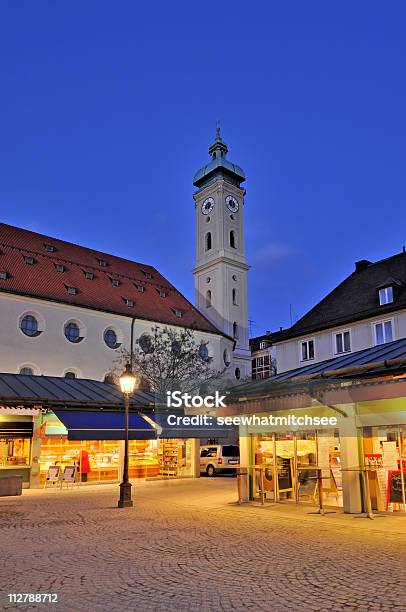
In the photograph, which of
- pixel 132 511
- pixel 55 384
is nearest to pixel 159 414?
pixel 55 384

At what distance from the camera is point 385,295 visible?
32.9 meters

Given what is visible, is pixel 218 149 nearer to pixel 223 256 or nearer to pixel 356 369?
pixel 223 256

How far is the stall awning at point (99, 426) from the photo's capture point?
866 inches

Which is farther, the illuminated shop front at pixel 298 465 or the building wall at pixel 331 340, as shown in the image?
the building wall at pixel 331 340

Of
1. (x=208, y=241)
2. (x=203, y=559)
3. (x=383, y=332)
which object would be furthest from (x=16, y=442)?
(x=208, y=241)

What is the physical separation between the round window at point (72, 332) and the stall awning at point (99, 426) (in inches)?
511

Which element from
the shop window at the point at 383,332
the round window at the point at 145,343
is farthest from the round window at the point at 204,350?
the shop window at the point at 383,332

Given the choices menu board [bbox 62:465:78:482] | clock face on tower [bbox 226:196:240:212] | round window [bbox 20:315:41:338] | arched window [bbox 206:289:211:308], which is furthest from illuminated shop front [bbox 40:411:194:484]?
clock face on tower [bbox 226:196:240:212]

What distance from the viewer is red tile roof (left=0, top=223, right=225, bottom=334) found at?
36875 millimetres

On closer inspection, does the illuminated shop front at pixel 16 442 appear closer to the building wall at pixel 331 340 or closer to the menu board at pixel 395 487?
the menu board at pixel 395 487

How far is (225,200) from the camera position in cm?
6406

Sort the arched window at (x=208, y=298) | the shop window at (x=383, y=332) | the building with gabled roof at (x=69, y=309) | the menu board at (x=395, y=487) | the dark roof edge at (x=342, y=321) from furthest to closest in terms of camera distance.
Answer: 1. the arched window at (x=208, y=298)
2. the building with gabled roof at (x=69, y=309)
3. the shop window at (x=383, y=332)
4. the dark roof edge at (x=342, y=321)
5. the menu board at (x=395, y=487)

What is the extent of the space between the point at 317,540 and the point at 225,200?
55.9 metres

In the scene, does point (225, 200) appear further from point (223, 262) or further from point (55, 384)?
point (55, 384)
